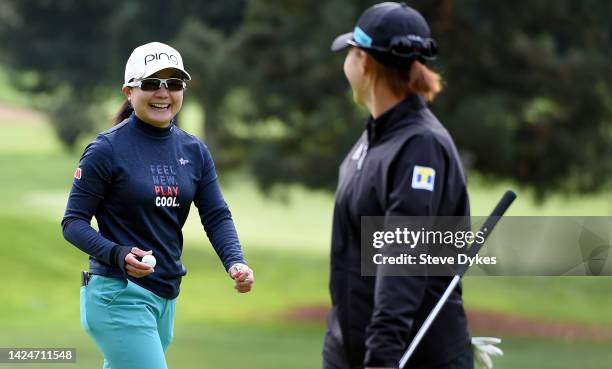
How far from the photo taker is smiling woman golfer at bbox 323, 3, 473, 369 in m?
3.76

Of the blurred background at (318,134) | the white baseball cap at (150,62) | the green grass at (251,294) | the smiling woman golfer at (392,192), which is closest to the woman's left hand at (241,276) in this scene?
the white baseball cap at (150,62)

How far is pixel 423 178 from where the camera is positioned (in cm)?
376

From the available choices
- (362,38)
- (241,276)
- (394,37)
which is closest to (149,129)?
(241,276)

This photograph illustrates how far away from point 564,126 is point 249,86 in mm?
5447

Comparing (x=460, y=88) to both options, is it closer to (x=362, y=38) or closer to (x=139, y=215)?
(x=139, y=215)

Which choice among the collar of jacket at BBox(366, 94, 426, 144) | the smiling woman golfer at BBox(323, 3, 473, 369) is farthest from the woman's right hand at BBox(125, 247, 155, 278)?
the collar of jacket at BBox(366, 94, 426, 144)

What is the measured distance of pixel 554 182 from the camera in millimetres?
22000

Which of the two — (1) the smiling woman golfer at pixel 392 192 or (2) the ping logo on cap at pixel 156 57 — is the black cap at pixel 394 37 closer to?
(1) the smiling woman golfer at pixel 392 192

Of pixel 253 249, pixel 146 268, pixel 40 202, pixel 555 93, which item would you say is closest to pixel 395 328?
pixel 146 268

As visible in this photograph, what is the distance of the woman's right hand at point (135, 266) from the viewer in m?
4.98

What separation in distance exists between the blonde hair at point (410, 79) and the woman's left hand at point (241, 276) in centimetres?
144

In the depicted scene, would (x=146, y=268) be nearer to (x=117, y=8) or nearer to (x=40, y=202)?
(x=117, y=8)

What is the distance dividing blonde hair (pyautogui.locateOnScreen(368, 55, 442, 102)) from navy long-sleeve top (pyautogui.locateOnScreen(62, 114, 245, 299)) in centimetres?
145

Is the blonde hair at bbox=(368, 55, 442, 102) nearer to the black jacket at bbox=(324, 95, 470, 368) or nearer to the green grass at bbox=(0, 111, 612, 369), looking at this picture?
the black jacket at bbox=(324, 95, 470, 368)
